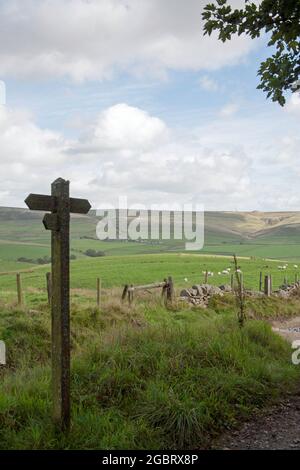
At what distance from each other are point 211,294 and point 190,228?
442 feet

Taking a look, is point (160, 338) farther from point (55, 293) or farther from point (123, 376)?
point (55, 293)

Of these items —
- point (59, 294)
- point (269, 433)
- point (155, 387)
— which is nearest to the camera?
point (59, 294)

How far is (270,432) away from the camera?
558cm

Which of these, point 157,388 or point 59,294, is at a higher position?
point 59,294

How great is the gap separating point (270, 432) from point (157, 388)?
59.6 inches

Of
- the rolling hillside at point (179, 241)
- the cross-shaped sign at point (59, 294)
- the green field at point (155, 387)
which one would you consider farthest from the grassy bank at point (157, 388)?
the rolling hillside at point (179, 241)

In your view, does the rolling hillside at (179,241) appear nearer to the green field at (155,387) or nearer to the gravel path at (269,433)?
the green field at (155,387)

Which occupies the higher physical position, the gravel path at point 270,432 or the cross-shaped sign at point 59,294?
the cross-shaped sign at point 59,294

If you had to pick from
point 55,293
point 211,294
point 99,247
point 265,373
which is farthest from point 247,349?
point 99,247

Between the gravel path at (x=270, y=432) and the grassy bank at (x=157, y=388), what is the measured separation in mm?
174

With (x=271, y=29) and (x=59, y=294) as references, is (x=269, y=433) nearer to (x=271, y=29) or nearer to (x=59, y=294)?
(x=59, y=294)

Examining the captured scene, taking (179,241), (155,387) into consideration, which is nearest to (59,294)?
(155,387)

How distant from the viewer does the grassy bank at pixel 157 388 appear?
197 inches

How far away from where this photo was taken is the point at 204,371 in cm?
655
